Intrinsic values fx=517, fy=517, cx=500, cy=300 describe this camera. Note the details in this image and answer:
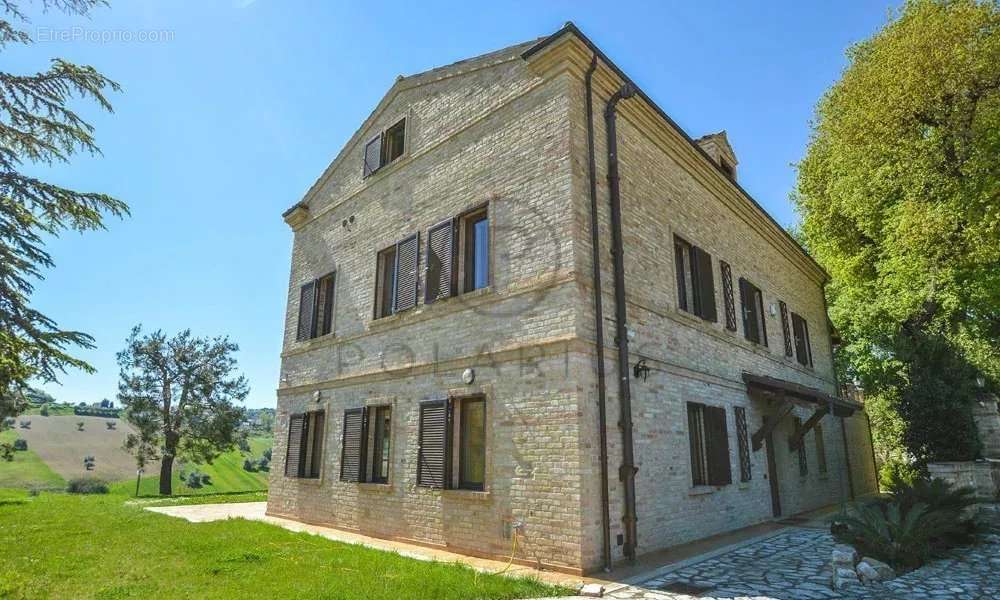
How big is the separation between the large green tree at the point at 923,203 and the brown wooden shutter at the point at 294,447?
54.8ft

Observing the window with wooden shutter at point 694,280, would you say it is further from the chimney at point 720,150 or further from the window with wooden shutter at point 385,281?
the window with wooden shutter at point 385,281

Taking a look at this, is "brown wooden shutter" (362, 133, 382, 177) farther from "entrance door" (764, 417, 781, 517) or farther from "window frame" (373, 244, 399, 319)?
"entrance door" (764, 417, 781, 517)

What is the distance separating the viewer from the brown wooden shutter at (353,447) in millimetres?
9852

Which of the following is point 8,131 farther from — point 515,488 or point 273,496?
point 515,488

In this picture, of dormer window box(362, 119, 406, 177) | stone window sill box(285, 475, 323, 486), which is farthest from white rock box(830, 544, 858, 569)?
dormer window box(362, 119, 406, 177)

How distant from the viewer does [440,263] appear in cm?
928

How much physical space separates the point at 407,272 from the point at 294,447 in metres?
5.32

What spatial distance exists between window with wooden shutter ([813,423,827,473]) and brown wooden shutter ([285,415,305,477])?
43.6 feet

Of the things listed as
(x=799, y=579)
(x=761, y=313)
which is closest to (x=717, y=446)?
(x=799, y=579)

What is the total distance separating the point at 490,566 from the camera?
6.79 metres

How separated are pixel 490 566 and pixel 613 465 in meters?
2.09

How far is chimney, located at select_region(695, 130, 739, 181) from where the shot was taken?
1335 cm

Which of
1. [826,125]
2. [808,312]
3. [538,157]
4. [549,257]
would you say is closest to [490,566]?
[549,257]

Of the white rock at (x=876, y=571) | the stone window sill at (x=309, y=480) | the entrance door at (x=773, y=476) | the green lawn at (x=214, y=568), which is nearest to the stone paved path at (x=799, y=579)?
the white rock at (x=876, y=571)
